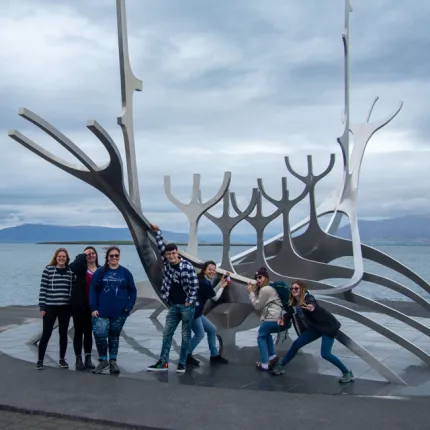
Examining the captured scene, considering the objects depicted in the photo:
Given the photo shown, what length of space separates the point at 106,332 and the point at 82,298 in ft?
1.72

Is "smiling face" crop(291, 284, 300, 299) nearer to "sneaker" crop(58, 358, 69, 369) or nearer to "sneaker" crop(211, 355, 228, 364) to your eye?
"sneaker" crop(211, 355, 228, 364)

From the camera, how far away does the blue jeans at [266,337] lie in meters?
8.09

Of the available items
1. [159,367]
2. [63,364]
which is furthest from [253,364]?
[63,364]

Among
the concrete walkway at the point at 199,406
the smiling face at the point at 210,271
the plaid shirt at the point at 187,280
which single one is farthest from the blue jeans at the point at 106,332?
A: the smiling face at the point at 210,271

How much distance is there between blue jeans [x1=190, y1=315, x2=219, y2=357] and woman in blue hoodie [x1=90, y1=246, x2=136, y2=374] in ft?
4.03

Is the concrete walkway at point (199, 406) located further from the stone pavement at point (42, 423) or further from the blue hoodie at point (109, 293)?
the blue hoodie at point (109, 293)

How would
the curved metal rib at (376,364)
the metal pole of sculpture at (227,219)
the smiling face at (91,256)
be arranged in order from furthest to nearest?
the metal pole of sculpture at (227,219) < the smiling face at (91,256) < the curved metal rib at (376,364)

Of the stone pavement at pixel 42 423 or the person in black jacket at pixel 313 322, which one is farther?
the person in black jacket at pixel 313 322

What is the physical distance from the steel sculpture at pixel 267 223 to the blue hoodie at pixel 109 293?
1.14m

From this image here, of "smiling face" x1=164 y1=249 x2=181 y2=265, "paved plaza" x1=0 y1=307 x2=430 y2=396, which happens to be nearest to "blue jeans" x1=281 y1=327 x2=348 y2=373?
"paved plaza" x1=0 y1=307 x2=430 y2=396

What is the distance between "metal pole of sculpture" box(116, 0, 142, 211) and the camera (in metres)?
8.62

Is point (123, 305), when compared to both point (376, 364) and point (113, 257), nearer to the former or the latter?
point (113, 257)

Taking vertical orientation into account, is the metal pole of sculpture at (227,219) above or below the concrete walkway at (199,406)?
above

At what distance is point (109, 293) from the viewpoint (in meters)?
7.43
